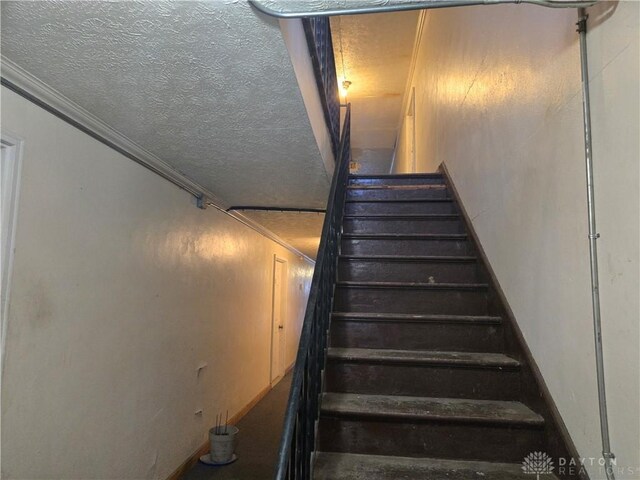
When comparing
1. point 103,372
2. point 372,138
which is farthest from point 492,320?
point 372,138

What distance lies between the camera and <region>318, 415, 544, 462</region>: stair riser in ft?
5.19

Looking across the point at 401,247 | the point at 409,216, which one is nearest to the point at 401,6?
the point at 401,247

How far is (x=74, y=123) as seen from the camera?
5.98 feet

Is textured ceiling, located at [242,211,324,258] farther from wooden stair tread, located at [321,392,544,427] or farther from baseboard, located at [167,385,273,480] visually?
wooden stair tread, located at [321,392,544,427]

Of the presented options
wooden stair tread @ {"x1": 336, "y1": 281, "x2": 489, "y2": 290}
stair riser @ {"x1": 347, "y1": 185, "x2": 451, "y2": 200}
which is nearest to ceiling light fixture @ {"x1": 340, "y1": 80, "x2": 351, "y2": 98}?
stair riser @ {"x1": 347, "y1": 185, "x2": 451, "y2": 200}

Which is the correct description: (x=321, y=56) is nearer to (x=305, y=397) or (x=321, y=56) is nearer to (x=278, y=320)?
(x=305, y=397)

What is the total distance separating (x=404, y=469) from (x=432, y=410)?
0.89 feet

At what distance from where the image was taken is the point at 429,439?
1635mm

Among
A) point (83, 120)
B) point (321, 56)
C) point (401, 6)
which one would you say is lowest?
point (83, 120)

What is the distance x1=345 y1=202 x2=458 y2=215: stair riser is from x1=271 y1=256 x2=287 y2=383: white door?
9.20 feet

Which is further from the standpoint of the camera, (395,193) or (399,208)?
(395,193)

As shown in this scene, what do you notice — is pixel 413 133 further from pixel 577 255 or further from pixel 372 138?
pixel 577 255

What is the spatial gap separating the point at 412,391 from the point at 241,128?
1.52 meters

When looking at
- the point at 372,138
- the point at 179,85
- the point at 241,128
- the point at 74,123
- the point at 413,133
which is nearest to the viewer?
the point at 179,85
